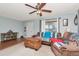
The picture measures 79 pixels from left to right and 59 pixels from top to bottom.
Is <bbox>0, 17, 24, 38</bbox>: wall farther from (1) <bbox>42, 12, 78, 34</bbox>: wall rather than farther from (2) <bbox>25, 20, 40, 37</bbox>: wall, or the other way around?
(1) <bbox>42, 12, 78, 34</bbox>: wall

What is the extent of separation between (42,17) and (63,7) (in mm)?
550

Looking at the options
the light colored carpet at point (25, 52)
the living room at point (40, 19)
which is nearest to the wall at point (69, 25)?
the living room at point (40, 19)

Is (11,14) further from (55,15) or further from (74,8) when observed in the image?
(74,8)

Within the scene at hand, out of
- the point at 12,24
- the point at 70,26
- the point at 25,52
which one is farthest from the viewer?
the point at 25,52

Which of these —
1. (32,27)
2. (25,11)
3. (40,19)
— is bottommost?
(32,27)

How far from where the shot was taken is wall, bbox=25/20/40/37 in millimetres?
2090

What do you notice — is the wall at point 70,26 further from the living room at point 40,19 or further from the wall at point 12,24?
the wall at point 12,24

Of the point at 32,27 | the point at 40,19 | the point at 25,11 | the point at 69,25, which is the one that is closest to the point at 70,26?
the point at 69,25

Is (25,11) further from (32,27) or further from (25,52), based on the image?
(25,52)

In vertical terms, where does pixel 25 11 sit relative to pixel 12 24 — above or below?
above

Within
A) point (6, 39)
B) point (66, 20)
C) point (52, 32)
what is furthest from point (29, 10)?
point (6, 39)

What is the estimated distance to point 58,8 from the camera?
1.92 meters

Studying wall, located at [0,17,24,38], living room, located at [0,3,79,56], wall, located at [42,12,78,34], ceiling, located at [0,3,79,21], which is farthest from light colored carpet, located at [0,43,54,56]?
ceiling, located at [0,3,79,21]

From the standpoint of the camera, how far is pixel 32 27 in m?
2.13
